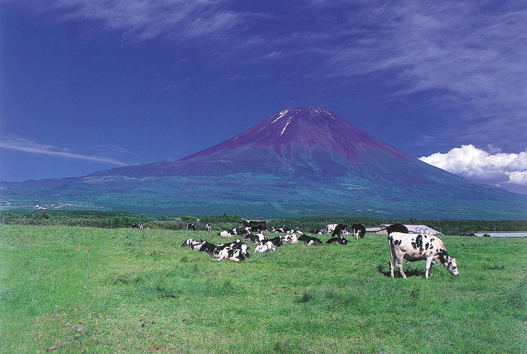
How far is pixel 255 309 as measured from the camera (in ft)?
28.7

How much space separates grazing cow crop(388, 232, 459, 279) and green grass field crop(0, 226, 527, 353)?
54 centimetres

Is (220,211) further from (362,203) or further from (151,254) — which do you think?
(151,254)

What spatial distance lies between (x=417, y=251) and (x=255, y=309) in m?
7.24

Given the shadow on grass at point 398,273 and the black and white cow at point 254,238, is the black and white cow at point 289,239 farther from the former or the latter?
the shadow on grass at point 398,273

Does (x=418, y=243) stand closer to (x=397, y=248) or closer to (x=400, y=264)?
(x=397, y=248)

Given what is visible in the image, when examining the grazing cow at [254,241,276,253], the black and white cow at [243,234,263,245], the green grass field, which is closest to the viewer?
the green grass field

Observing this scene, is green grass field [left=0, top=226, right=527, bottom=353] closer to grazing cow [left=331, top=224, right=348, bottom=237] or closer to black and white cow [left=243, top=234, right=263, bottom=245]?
black and white cow [left=243, top=234, right=263, bottom=245]

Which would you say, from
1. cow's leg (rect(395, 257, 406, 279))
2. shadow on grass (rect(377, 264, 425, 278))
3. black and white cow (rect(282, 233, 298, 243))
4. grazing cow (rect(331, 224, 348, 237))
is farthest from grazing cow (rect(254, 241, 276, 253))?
grazing cow (rect(331, 224, 348, 237))

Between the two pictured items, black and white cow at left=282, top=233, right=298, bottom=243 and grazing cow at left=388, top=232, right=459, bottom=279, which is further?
black and white cow at left=282, top=233, right=298, bottom=243

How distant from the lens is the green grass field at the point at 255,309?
21.5 ft

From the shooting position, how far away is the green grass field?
21.5ft

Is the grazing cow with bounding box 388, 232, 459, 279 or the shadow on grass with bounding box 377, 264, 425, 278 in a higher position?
the grazing cow with bounding box 388, 232, 459, 279

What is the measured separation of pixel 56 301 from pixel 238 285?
5.01 metres

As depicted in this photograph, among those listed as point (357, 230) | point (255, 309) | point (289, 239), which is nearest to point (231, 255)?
point (255, 309)
